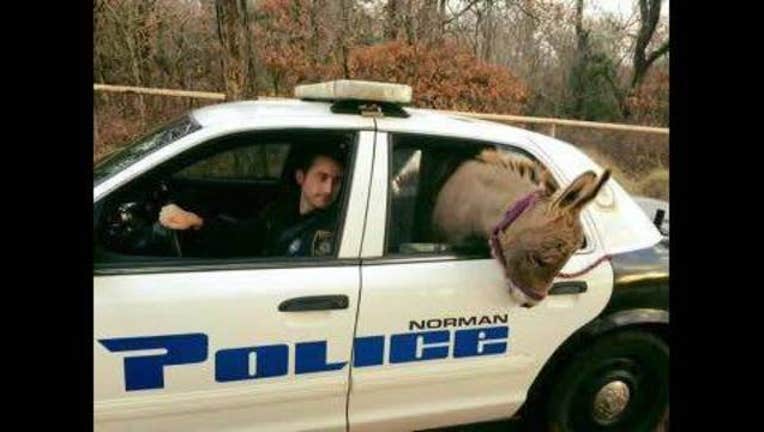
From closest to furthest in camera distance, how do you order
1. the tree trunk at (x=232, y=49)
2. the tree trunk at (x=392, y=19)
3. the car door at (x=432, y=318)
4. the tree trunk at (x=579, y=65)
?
the car door at (x=432, y=318), the tree trunk at (x=232, y=49), the tree trunk at (x=392, y=19), the tree trunk at (x=579, y=65)

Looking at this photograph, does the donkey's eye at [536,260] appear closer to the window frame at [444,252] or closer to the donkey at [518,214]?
the donkey at [518,214]

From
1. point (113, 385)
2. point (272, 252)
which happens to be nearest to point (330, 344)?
point (272, 252)

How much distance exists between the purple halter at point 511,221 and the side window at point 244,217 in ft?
2.11

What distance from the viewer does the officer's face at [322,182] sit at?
2.96 meters

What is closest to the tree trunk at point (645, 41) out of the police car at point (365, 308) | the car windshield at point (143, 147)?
the police car at point (365, 308)

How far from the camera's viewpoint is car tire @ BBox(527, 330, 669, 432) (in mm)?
3240

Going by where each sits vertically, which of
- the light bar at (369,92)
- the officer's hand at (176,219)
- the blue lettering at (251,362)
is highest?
the light bar at (369,92)

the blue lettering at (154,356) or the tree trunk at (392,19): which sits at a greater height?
the tree trunk at (392,19)

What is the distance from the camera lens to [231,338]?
8.41 feet

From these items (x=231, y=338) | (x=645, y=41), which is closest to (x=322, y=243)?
(x=231, y=338)
